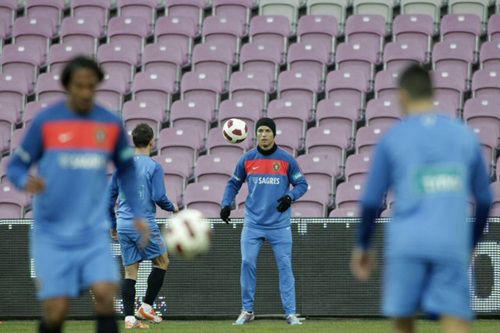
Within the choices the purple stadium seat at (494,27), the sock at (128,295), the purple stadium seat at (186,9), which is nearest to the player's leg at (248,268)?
the sock at (128,295)

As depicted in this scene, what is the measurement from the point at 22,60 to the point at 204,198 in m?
5.81

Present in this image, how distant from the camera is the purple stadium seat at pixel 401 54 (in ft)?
56.4

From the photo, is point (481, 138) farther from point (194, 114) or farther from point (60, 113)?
point (60, 113)

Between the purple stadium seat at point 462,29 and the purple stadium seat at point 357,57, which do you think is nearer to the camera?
the purple stadium seat at point 357,57

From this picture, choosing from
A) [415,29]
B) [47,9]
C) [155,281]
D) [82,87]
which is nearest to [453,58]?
[415,29]

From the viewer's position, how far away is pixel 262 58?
17547 millimetres

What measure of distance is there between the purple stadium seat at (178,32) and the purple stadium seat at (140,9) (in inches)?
20.9

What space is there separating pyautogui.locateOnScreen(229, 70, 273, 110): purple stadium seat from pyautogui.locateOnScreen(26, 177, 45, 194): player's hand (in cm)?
1130

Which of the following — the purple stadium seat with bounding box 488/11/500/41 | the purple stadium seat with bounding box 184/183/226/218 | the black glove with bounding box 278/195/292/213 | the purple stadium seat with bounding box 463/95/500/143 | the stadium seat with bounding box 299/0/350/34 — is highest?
the stadium seat with bounding box 299/0/350/34

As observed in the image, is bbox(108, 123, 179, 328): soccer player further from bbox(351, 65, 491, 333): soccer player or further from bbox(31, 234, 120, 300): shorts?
bbox(351, 65, 491, 333): soccer player

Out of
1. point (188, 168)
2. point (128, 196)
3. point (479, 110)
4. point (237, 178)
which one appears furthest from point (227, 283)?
point (479, 110)

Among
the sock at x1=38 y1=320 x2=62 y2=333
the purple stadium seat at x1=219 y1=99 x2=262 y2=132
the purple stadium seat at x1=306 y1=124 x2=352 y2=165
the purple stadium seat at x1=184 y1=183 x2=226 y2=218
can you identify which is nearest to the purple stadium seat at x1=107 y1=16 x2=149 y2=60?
the purple stadium seat at x1=219 y1=99 x2=262 y2=132

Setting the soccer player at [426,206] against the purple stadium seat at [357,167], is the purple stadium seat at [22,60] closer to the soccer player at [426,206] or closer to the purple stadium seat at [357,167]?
the purple stadium seat at [357,167]

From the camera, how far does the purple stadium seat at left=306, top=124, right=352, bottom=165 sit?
50.4ft
